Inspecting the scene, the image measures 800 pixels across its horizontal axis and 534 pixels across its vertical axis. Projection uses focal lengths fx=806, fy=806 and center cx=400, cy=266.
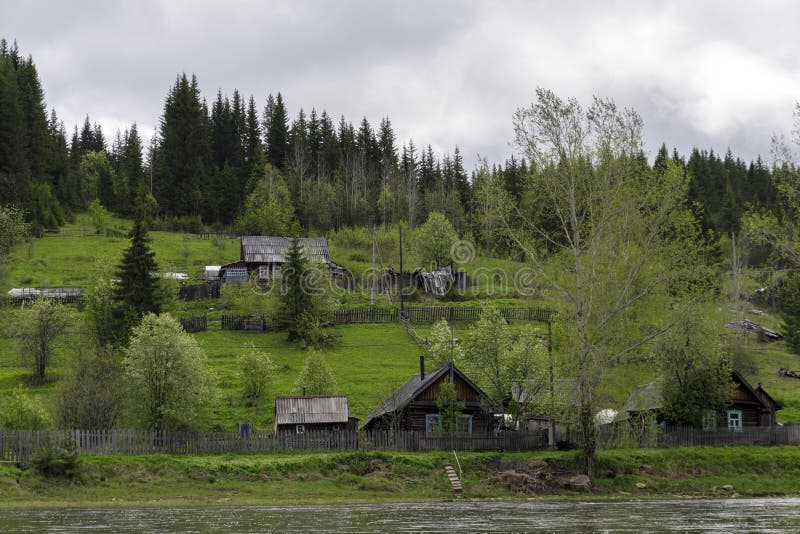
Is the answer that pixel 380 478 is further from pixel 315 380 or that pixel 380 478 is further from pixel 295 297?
pixel 295 297

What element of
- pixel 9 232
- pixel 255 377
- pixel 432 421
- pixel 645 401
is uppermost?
pixel 9 232

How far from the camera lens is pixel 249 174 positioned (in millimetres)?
138750

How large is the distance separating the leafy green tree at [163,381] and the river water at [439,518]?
10241 millimetres

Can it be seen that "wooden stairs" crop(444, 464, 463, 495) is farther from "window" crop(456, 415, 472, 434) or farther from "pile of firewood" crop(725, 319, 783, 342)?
"pile of firewood" crop(725, 319, 783, 342)

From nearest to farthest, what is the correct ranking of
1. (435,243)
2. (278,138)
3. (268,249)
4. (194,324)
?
(194,324)
(268,249)
(435,243)
(278,138)

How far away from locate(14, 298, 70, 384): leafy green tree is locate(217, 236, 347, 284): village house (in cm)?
2897

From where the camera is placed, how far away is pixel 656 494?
36000 millimetres

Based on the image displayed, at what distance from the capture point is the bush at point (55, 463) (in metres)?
33.8

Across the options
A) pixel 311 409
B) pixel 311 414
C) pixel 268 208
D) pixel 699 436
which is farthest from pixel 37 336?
pixel 268 208

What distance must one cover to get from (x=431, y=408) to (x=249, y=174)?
100 meters

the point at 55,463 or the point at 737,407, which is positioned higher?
the point at 737,407

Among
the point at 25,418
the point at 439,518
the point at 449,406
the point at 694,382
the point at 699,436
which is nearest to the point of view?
the point at 439,518

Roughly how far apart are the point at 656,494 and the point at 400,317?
136 feet

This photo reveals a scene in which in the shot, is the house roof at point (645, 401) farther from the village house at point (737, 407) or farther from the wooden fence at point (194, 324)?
the wooden fence at point (194, 324)
